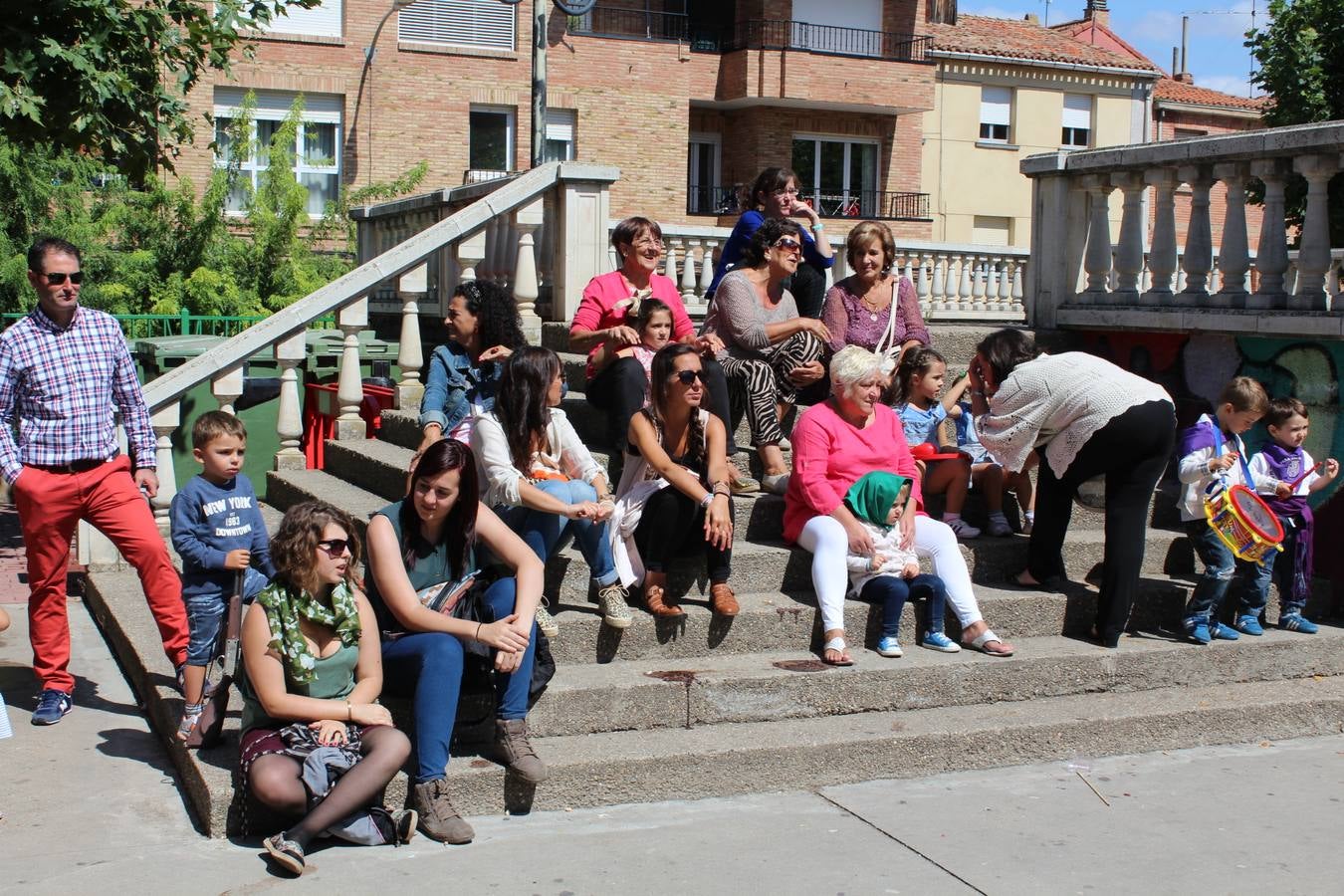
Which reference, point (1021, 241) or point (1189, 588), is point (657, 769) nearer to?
point (1189, 588)

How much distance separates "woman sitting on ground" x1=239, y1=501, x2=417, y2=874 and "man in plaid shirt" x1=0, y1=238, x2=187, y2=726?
1286 mm

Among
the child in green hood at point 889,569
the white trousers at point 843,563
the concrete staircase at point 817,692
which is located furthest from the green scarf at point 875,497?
the concrete staircase at point 817,692

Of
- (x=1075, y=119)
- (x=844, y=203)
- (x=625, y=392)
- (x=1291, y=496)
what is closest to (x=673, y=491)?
(x=625, y=392)

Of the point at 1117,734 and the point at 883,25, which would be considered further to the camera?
the point at 883,25

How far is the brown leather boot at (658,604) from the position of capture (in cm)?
618

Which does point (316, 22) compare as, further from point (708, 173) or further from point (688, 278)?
point (688, 278)

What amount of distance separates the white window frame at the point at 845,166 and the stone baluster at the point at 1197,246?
26.1 m

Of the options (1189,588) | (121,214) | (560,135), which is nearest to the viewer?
(1189,588)

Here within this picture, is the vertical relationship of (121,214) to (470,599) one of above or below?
above

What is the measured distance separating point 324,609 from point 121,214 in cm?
1947

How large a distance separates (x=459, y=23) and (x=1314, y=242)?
2453 cm

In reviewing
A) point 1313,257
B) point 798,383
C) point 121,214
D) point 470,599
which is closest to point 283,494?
point 798,383

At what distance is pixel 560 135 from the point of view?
31078mm

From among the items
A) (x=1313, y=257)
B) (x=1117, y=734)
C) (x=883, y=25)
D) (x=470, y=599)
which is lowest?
(x=1117, y=734)
